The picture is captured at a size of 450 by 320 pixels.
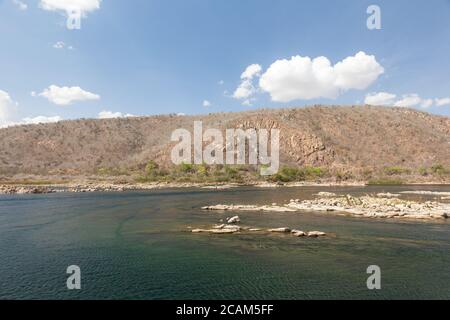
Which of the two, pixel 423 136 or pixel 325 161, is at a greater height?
pixel 423 136

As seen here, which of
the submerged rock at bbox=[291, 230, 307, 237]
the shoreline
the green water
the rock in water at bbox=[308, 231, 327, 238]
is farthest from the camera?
the shoreline

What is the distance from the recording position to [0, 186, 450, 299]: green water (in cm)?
1588

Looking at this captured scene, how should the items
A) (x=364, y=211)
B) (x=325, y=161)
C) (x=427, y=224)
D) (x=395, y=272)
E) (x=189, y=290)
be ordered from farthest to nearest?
(x=325, y=161) < (x=364, y=211) < (x=427, y=224) < (x=395, y=272) < (x=189, y=290)

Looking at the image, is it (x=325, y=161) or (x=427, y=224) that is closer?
(x=427, y=224)

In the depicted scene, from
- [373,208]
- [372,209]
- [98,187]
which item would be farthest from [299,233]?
[98,187]

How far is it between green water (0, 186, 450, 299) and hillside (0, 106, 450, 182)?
93446 mm

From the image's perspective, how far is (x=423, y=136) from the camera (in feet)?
460

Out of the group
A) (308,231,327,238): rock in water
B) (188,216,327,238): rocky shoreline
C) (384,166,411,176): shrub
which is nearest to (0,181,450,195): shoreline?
(384,166,411,176): shrub

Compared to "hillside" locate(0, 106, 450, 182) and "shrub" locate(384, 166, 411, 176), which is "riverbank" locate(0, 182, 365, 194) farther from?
"hillside" locate(0, 106, 450, 182)

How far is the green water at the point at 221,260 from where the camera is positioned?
625 inches

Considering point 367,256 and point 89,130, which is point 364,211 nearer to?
point 367,256

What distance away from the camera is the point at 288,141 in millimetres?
135750
